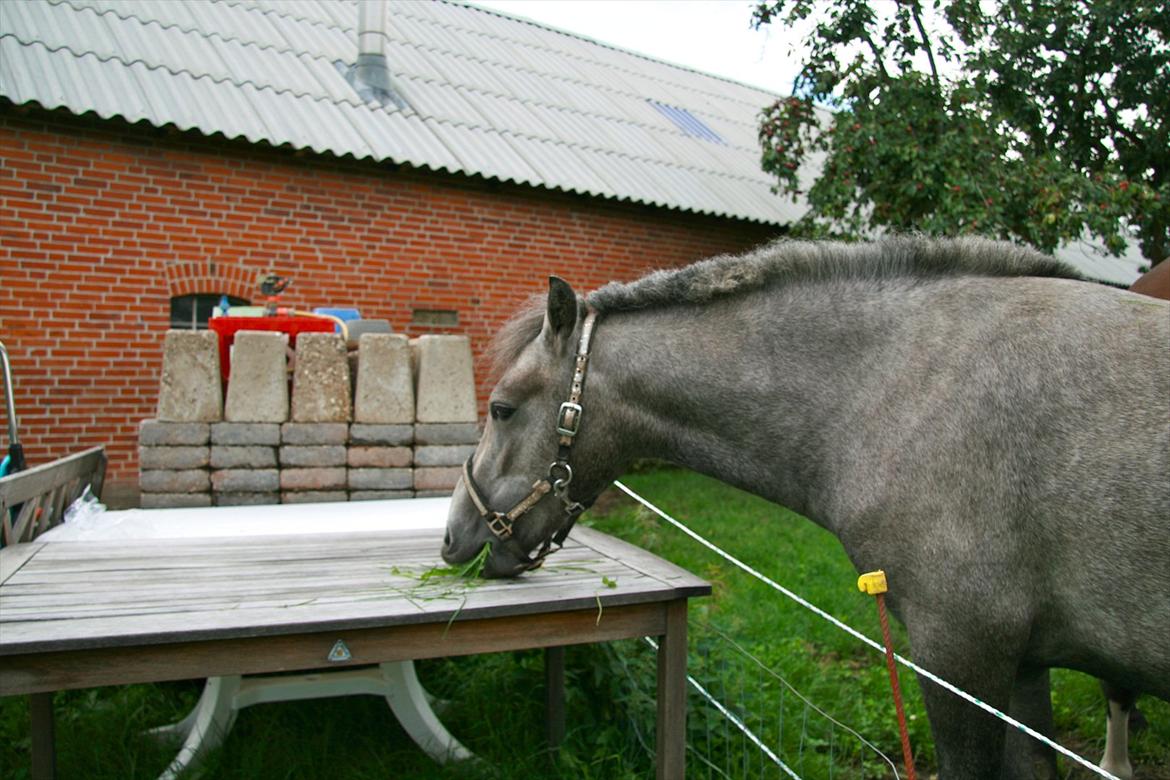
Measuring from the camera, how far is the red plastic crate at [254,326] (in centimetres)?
473

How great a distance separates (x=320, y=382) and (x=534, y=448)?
7.40 feet

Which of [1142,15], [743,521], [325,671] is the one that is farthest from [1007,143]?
[325,671]

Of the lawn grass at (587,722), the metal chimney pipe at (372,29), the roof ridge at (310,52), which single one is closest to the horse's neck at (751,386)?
the lawn grass at (587,722)

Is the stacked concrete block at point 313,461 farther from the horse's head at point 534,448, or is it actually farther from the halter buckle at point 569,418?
the halter buckle at point 569,418

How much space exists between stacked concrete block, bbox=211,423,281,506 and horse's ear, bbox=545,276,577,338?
238 cm

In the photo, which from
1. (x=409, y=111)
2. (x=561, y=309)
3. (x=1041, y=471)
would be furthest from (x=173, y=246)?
(x=1041, y=471)

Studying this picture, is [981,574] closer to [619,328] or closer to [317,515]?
[619,328]

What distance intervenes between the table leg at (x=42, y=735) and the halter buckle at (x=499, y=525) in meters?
1.64

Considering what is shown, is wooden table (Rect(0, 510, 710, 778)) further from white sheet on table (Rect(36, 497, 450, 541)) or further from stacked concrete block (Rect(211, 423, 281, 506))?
stacked concrete block (Rect(211, 423, 281, 506))

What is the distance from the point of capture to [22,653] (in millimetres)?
2049

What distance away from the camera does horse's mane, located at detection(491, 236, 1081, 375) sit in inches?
88.4

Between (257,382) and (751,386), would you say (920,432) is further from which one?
(257,382)

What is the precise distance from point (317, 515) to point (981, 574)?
10.1 feet

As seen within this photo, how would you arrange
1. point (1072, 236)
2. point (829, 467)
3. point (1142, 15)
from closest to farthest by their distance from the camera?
point (829, 467) < point (1072, 236) < point (1142, 15)
